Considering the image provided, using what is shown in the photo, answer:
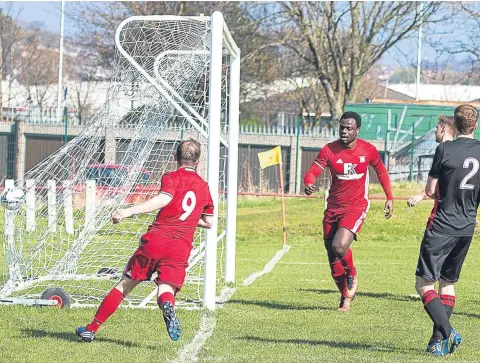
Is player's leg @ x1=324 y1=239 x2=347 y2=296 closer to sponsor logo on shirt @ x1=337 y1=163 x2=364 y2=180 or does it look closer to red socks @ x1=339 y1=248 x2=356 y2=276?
red socks @ x1=339 y1=248 x2=356 y2=276

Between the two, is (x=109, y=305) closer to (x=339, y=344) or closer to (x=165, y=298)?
(x=165, y=298)

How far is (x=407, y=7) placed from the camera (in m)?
36.5

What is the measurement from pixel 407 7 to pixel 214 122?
28.1m

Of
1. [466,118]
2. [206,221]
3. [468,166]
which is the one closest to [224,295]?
[206,221]

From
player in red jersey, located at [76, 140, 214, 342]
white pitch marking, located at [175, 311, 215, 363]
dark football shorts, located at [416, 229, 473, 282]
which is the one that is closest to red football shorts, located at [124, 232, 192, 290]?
player in red jersey, located at [76, 140, 214, 342]

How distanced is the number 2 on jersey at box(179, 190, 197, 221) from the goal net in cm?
326

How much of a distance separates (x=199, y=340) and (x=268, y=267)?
26.4ft

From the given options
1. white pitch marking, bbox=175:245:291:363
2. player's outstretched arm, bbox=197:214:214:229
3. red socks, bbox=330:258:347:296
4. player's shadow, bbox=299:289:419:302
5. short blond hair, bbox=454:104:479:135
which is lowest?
player's shadow, bbox=299:289:419:302

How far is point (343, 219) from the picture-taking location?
33.5ft

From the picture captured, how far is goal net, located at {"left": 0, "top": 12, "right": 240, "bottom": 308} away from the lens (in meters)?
11.3

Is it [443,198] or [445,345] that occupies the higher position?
[443,198]

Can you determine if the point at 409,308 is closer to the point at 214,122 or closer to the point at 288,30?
the point at 214,122

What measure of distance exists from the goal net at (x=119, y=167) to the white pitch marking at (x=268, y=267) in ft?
3.25

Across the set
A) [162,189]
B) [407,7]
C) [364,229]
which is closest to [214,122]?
[162,189]
